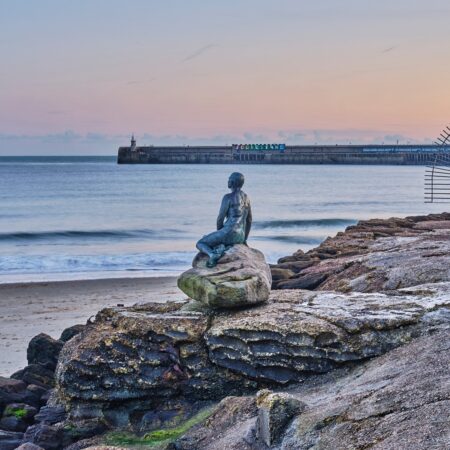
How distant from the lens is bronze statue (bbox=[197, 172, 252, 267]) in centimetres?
993

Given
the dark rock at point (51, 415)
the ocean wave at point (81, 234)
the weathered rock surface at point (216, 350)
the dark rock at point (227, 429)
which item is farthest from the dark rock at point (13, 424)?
the ocean wave at point (81, 234)

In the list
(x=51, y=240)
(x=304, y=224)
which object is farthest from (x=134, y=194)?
(x=51, y=240)

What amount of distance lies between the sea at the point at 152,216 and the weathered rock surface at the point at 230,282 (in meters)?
13.5

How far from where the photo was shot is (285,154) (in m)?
114

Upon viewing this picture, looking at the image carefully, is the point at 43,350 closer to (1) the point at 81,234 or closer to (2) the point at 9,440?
(2) the point at 9,440

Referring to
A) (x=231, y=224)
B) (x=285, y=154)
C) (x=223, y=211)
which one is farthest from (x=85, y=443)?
(x=285, y=154)

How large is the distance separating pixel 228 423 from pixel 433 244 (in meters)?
8.11

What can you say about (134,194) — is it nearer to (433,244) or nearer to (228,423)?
(433,244)

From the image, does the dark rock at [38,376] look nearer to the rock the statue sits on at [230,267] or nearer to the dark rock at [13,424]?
the dark rock at [13,424]

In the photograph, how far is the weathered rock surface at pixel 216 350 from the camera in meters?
8.06

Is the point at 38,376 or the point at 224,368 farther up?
the point at 224,368

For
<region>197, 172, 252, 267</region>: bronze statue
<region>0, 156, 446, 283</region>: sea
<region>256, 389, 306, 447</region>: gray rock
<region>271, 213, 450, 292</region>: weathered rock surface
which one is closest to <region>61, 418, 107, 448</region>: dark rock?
<region>256, 389, 306, 447</region>: gray rock

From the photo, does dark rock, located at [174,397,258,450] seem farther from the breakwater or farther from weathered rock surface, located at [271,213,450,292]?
the breakwater

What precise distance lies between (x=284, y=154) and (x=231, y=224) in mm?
105494
